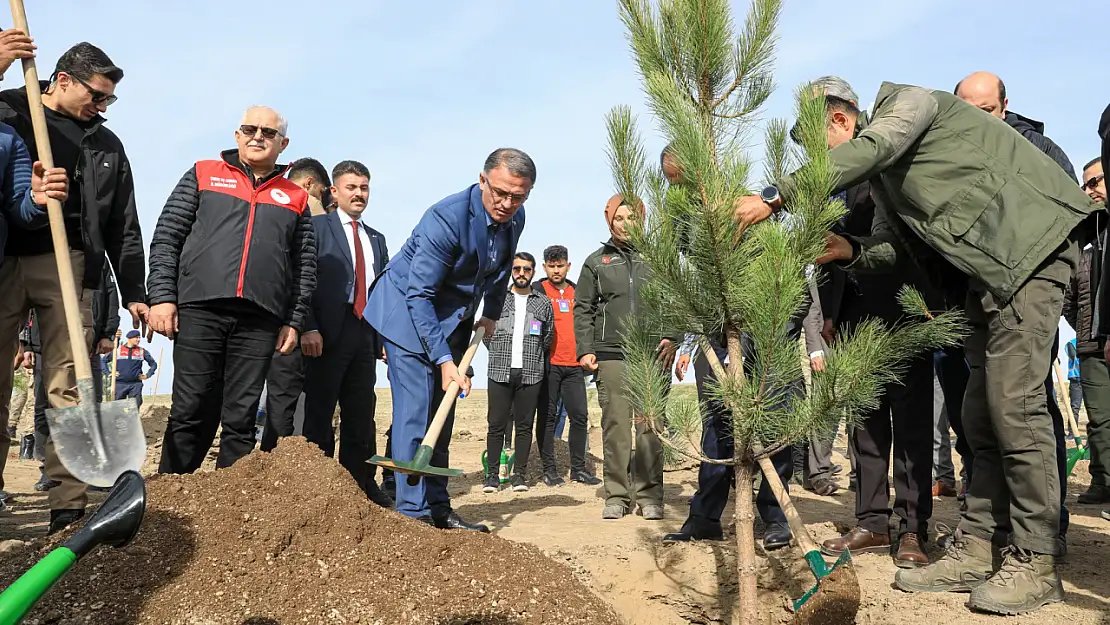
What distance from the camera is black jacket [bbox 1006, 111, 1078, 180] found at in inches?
152

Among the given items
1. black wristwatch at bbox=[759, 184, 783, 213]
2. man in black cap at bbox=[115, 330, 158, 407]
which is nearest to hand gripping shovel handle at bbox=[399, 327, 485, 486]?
black wristwatch at bbox=[759, 184, 783, 213]

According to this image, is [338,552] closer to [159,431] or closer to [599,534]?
[599,534]

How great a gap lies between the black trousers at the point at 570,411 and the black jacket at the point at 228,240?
3692mm

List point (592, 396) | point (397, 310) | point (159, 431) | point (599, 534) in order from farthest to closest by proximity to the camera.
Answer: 1. point (592, 396)
2. point (159, 431)
3. point (599, 534)
4. point (397, 310)

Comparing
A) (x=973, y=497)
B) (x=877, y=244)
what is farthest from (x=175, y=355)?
(x=973, y=497)

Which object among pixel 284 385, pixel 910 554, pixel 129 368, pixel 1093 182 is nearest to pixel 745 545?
pixel 910 554

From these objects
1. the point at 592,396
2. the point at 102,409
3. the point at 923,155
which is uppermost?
the point at 923,155

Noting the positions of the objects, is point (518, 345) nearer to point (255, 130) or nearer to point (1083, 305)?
point (255, 130)

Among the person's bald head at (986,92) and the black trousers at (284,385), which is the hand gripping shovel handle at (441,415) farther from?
the person's bald head at (986,92)

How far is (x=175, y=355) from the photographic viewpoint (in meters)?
3.64

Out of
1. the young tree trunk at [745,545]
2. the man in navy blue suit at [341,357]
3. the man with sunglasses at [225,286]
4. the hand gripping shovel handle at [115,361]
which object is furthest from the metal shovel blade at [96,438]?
the hand gripping shovel handle at [115,361]

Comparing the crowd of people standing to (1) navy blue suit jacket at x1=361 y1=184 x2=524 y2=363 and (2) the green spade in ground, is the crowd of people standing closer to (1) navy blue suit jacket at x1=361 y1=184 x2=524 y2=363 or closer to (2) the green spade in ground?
(1) navy blue suit jacket at x1=361 y1=184 x2=524 y2=363

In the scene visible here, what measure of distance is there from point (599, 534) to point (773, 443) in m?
1.67

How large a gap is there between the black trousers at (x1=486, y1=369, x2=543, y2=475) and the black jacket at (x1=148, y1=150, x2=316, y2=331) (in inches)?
123
